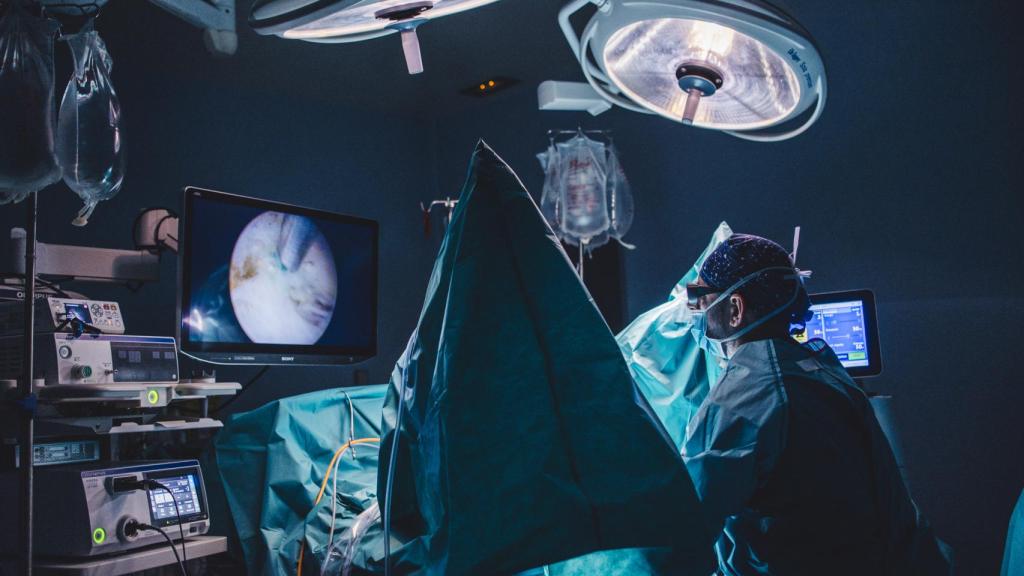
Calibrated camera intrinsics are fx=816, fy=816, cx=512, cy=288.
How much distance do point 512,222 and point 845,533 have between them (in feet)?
2.71

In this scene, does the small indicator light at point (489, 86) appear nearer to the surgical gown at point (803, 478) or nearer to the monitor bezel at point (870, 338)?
the monitor bezel at point (870, 338)

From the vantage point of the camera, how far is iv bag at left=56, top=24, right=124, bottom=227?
1554mm

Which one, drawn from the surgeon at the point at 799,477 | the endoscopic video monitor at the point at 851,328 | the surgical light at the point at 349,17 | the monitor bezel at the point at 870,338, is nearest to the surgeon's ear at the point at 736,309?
the surgeon at the point at 799,477

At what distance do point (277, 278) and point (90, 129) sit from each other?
0.93m

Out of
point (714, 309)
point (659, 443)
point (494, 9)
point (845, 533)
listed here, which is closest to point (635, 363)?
point (714, 309)

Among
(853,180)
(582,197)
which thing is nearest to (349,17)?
(582,197)

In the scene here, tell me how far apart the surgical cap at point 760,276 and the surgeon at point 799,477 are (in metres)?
0.18

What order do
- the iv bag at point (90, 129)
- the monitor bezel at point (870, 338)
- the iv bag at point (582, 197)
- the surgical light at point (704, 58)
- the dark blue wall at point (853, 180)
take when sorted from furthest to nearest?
the iv bag at point (582, 197)
the dark blue wall at point (853, 180)
the monitor bezel at point (870, 338)
the iv bag at point (90, 129)
the surgical light at point (704, 58)

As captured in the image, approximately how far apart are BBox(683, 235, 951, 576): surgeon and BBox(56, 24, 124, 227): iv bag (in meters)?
1.25

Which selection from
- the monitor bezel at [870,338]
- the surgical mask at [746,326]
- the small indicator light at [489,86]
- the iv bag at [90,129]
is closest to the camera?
the iv bag at [90,129]

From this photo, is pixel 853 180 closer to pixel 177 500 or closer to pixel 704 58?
pixel 704 58

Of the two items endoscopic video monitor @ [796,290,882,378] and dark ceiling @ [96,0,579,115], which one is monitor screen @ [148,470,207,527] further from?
dark ceiling @ [96,0,579,115]

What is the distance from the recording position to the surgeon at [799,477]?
4.72 feet

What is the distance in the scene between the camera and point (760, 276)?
1.78m
